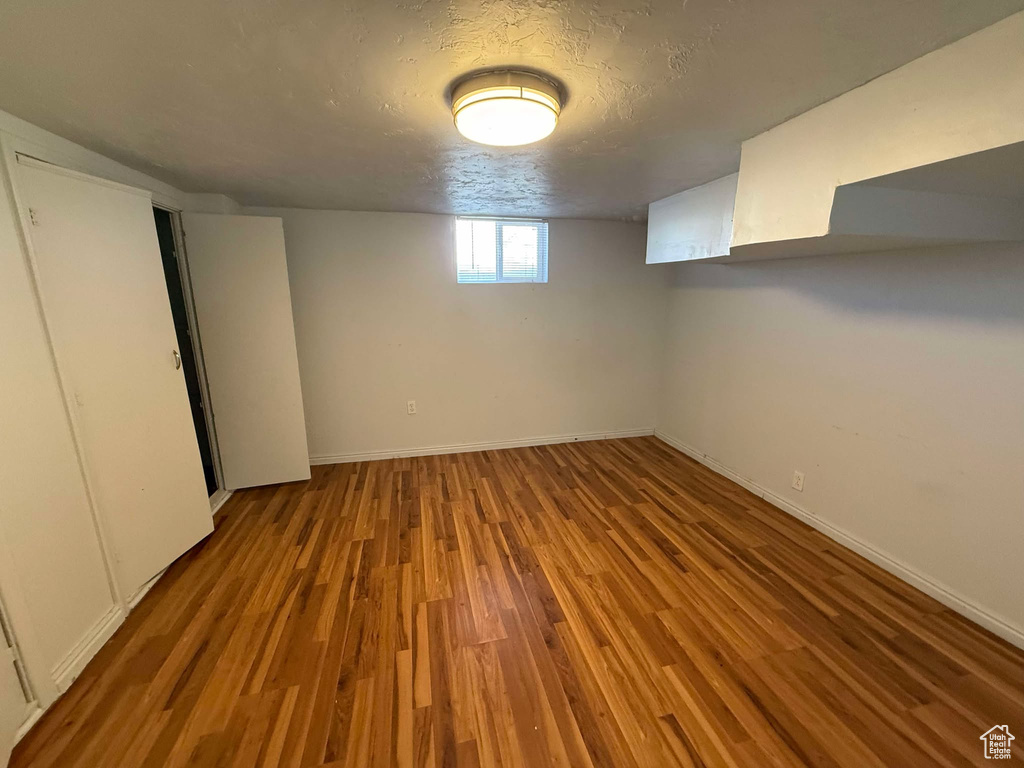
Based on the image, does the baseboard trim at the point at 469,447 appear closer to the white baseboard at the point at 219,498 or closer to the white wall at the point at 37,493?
the white baseboard at the point at 219,498

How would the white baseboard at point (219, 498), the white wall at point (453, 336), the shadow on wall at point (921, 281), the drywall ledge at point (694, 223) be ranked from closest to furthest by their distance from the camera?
the shadow on wall at point (921, 281), the drywall ledge at point (694, 223), the white baseboard at point (219, 498), the white wall at point (453, 336)

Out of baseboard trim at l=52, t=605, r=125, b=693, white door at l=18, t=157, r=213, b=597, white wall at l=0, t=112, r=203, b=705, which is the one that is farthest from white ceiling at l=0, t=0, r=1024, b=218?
baseboard trim at l=52, t=605, r=125, b=693

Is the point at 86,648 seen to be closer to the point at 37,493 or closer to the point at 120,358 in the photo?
the point at 37,493

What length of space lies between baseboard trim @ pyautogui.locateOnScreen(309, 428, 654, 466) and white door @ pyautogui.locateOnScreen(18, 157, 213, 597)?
1.31m

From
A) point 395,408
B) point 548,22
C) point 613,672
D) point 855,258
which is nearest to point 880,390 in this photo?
point 855,258

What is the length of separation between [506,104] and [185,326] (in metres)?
2.88

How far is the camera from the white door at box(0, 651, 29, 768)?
1.25 metres

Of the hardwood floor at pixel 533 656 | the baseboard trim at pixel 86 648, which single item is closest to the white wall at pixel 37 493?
the baseboard trim at pixel 86 648

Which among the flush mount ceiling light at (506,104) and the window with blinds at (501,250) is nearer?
the flush mount ceiling light at (506,104)

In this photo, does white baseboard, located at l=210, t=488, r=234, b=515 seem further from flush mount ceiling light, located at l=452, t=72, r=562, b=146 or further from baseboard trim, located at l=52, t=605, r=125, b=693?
flush mount ceiling light, located at l=452, t=72, r=562, b=146

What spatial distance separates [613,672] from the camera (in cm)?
156

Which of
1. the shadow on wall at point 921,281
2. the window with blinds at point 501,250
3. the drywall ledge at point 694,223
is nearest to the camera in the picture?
the shadow on wall at point 921,281

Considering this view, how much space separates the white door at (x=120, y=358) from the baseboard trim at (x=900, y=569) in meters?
3.76

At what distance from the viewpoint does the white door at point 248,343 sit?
268cm
